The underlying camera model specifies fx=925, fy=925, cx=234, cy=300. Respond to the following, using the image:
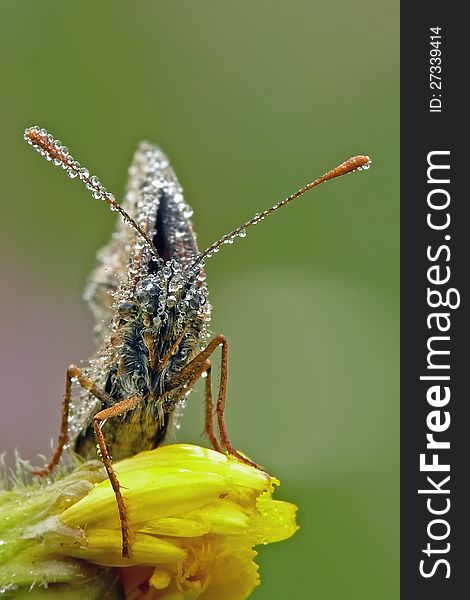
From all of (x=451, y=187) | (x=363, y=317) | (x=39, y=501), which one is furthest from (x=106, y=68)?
(x=39, y=501)

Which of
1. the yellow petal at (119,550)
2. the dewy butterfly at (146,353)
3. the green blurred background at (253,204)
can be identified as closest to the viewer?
the yellow petal at (119,550)

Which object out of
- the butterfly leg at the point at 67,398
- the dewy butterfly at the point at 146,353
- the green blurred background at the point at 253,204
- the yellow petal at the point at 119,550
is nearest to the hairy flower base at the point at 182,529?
the yellow petal at the point at 119,550

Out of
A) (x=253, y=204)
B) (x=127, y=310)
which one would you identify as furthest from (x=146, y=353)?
(x=253, y=204)

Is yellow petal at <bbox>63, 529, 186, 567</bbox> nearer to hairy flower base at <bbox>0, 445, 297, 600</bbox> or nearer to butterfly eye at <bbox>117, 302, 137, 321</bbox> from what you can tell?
hairy flower base at <bbox>0, 445, 297, 600</bbox>

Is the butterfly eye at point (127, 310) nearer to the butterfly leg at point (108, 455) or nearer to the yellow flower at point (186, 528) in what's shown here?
the butterfly leg at point (108, 455)

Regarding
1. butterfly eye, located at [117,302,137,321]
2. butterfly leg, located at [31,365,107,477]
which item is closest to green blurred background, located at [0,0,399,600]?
butterfly leg, located at [31,365,107,477]

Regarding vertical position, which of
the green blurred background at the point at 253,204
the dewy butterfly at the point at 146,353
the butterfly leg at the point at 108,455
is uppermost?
the green blurred background at the point at 253,204

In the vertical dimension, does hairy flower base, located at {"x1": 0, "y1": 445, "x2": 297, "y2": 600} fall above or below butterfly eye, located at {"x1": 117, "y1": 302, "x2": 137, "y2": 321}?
below
